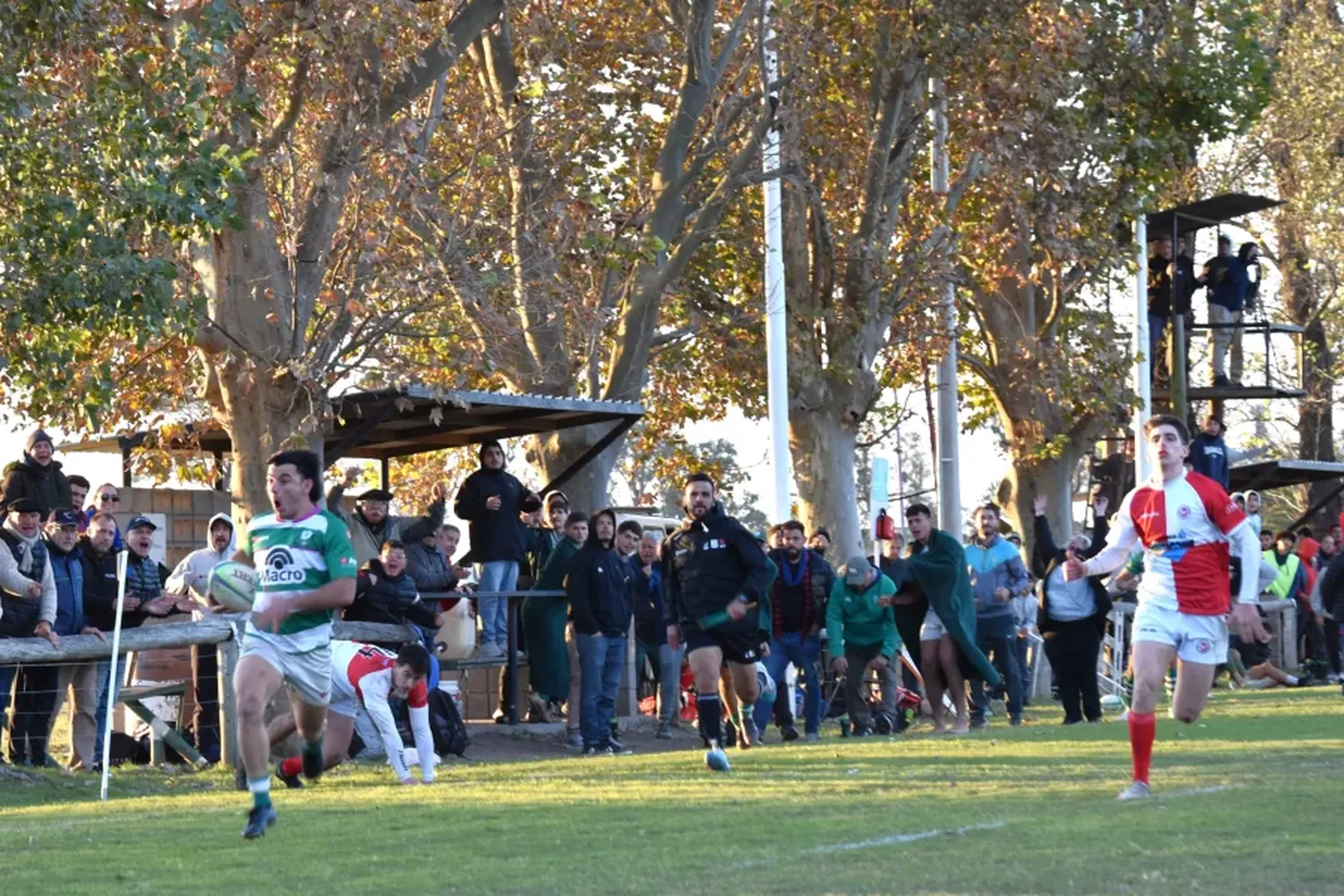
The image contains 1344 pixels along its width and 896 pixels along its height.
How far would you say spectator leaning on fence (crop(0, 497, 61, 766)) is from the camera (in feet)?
51.3

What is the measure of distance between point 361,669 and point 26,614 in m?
2.74

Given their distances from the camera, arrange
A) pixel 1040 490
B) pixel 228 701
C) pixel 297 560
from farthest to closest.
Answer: pixel 1040 490, pixel 228 701, pixel 297 560

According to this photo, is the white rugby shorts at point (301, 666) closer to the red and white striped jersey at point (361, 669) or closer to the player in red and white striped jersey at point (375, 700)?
the player in red and white striped jersey at point (375, 700)

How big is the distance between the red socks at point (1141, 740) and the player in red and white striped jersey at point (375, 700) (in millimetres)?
4937

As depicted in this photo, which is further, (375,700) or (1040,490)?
(1040,490)

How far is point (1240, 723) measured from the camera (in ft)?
61.8

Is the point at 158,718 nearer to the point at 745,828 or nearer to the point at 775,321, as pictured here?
the point at 745,828

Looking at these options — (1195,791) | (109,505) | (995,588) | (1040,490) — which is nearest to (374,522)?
(109,505)

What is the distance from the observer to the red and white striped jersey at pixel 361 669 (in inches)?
577

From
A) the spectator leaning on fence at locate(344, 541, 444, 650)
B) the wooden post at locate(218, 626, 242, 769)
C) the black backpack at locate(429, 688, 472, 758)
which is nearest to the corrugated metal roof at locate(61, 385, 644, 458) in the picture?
the spectator leaning on fence at locate(344, 541, 444, 650)

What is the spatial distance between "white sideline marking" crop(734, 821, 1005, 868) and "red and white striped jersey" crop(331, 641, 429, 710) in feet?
17.9

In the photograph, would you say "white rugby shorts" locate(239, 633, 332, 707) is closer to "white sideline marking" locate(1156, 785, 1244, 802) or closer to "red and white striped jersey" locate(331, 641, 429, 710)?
"red and white striped jersey" locate(331, 641, 429, 710)

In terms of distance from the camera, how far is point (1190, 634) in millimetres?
11977

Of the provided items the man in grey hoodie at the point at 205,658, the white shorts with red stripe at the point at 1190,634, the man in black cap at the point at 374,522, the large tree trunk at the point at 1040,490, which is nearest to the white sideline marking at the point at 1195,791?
the white shorts with red stripe at the point at 1190,634
